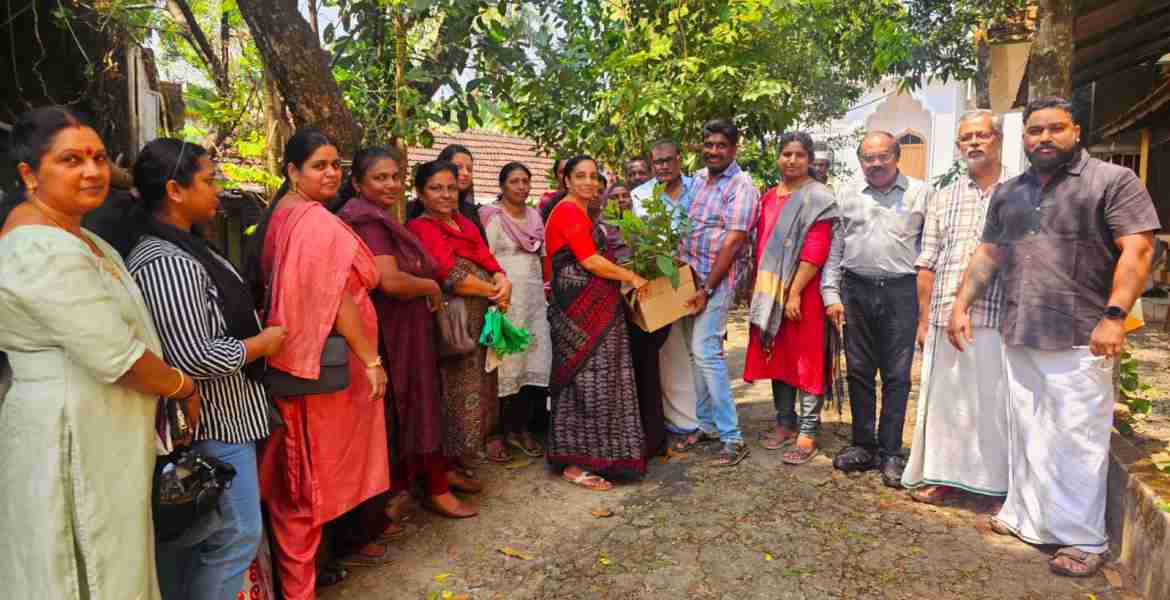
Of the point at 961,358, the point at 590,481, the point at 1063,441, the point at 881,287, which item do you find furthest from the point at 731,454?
the point at 1063,441

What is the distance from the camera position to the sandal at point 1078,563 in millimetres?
3355

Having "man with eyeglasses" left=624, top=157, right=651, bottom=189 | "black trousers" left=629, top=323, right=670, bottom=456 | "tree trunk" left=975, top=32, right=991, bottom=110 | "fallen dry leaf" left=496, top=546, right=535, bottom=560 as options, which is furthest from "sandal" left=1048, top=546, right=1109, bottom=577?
"tree trunk" left=975, top=32, right=991, bottom=110

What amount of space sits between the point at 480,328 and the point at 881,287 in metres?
2.21

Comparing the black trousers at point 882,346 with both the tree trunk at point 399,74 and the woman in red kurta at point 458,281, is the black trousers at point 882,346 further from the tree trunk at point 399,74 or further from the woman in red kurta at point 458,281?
the tree trunk at point 399,74

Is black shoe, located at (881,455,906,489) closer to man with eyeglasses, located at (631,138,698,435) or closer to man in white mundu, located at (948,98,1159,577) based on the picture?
man in white mundu, located at (948,98,1159,577)

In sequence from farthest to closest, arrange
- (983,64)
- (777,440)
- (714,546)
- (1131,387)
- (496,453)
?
(983,64) → (777,440) → (496,453) → (1131,387) → (714,546)

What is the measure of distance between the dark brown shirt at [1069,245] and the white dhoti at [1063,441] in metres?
0.11

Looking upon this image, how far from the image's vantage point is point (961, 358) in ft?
13.5

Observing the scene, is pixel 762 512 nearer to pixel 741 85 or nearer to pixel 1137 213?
pixel 1137 213

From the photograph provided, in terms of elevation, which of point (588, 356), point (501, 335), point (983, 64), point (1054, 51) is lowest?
point (588, 356)

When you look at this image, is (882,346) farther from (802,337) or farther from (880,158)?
(880,158)

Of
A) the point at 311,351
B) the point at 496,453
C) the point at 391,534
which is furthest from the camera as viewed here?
Answer: the point at 496,453

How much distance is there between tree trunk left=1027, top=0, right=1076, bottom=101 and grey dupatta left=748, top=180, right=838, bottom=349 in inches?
46.1

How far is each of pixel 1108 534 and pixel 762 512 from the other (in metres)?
1.52
